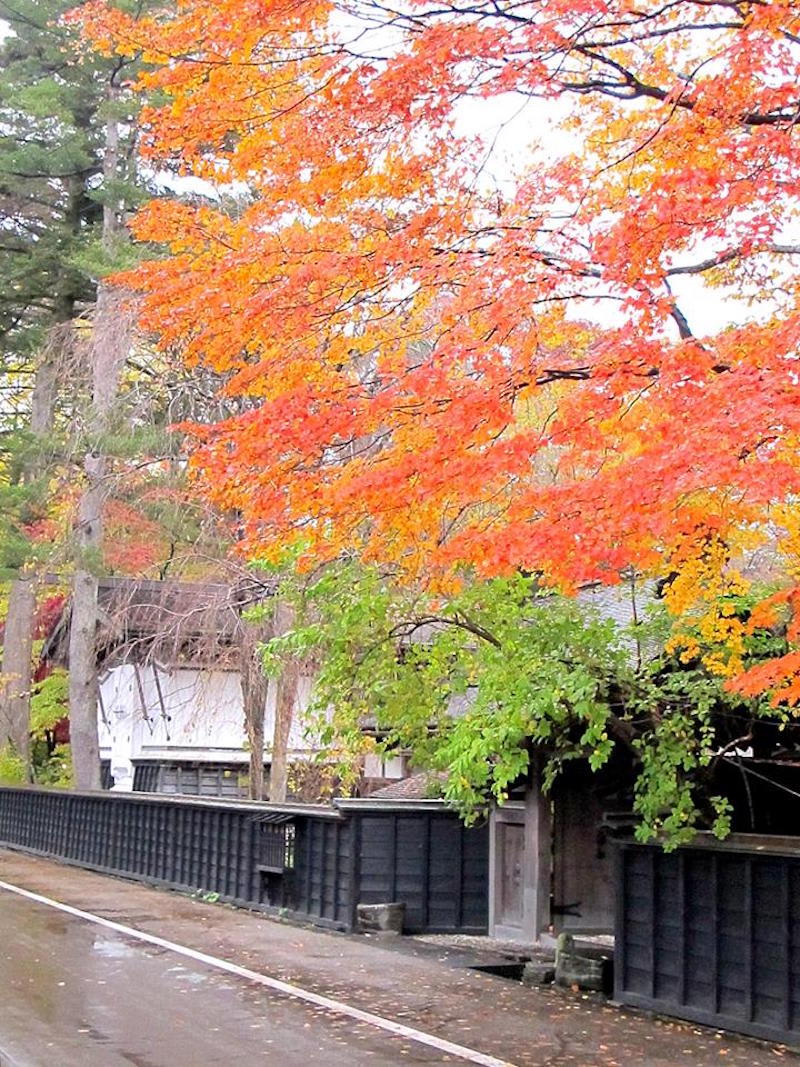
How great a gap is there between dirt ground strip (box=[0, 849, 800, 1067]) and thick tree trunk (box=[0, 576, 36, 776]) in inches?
648

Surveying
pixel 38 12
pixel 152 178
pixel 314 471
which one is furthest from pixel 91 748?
pixel 314 471

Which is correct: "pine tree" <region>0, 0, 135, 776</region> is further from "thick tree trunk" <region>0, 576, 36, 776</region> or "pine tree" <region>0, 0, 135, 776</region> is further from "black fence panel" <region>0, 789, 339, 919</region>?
"black fence panel" <region>0, 789, 339, 919</region>

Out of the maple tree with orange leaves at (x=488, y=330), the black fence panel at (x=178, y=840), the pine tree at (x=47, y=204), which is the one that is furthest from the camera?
the pine tree at (x=47, y=204)

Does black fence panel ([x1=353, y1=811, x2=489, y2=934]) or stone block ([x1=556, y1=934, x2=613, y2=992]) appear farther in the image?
black fence panel ([x1=353, y1=811, x2=489, y2=934])

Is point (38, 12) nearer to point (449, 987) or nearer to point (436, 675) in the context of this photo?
point (436, 675)

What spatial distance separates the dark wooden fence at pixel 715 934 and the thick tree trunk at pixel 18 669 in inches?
984

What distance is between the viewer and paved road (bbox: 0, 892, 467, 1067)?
30.4 ft

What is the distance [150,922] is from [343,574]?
595 cm

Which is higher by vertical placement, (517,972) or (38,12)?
(38,12)

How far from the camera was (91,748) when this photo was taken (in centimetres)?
3028

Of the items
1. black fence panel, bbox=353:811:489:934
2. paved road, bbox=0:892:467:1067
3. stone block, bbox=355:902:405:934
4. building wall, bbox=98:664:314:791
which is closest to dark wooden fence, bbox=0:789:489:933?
black fence panel, bbox=353:811:489:934

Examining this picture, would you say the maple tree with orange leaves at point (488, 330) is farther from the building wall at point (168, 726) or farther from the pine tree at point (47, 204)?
the building wall at point (168, 726)

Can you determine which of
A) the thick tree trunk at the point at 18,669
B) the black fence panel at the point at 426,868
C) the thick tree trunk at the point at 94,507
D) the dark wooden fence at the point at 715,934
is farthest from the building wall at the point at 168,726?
the dark wooden fence at the point at 715,934

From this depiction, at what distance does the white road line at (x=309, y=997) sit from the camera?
9.72 m
